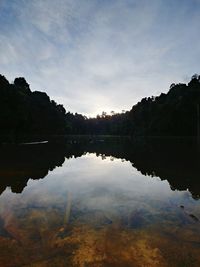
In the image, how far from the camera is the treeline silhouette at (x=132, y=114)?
42.9 meters

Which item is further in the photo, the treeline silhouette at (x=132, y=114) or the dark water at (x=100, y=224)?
the treeline silhouette at (x=132, y=114)

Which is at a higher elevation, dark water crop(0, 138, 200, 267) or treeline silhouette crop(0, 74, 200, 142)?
treeline silhouette crop(0, 74, 200, 142)

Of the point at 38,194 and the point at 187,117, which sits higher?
the point at 187,117

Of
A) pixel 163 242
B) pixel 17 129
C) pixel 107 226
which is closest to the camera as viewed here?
pixel 163 242

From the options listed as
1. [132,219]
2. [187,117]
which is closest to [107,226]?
[132,219]

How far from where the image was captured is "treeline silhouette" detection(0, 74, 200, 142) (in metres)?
42.9

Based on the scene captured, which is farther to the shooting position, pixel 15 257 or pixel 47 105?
pixel 47 105

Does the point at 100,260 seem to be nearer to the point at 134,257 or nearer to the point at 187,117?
the point at 134,257

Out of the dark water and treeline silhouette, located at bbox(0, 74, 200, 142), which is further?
treeline silhouette, located at bbox(0, 74, 200, 142)

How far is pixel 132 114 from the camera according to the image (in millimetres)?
115250

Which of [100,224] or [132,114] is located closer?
[100,224]

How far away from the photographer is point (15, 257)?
11.6 feet

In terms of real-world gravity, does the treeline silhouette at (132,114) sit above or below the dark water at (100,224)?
above

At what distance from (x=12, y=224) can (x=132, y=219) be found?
2705 mm
